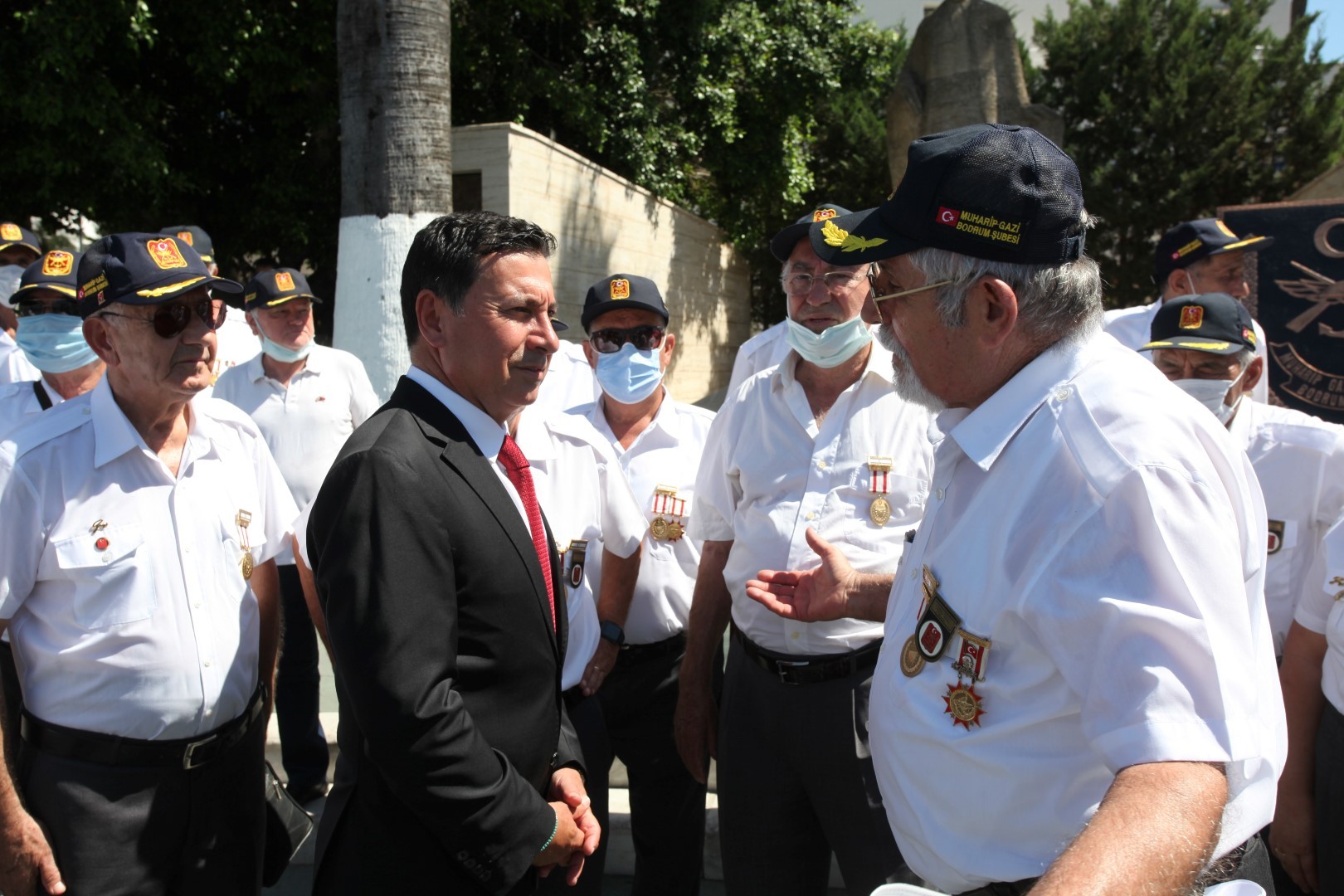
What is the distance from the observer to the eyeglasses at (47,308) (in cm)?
384

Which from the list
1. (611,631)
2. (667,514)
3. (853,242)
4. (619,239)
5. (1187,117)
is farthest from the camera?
(1187,117)

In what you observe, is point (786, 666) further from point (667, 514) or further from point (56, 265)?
point (56, 265)

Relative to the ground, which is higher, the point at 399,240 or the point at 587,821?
the point at 399,240

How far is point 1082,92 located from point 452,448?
56.3 feet

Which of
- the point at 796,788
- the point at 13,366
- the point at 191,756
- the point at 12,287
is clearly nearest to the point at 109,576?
the point at 191,756

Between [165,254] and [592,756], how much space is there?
1.89 m

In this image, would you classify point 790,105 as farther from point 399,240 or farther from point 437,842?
point 437,842

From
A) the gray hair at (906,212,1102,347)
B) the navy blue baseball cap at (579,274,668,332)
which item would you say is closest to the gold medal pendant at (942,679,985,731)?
the gray hair at (906,212,1102,347)

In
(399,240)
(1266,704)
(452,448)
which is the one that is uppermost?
(399,240)

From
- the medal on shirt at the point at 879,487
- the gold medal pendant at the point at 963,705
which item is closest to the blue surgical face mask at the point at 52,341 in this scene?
the medal on shirt at the point at 879,487

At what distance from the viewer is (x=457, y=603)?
193cm

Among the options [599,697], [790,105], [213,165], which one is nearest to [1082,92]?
[790,105]

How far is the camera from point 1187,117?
15.5 m

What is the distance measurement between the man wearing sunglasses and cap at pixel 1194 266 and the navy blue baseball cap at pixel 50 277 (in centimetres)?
468
